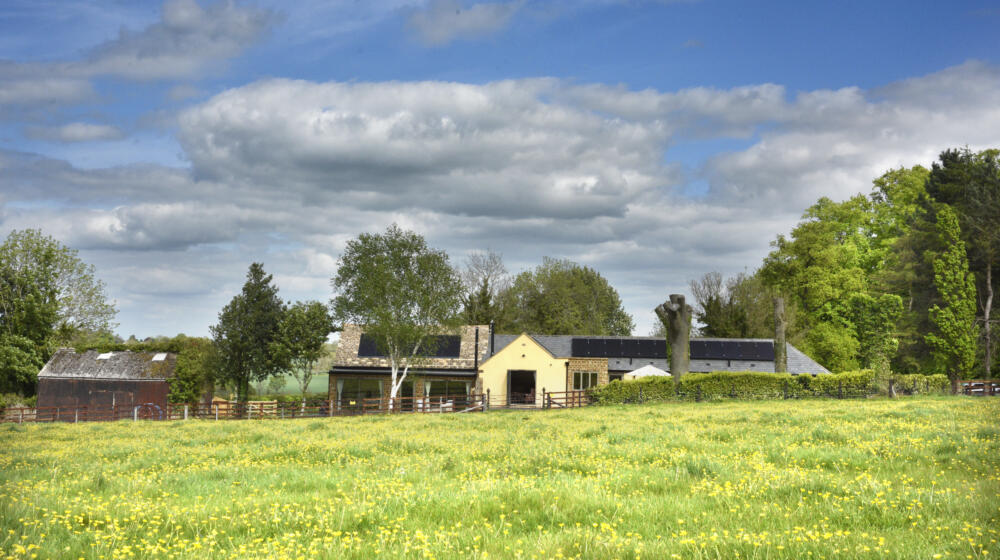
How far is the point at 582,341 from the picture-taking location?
6406 cm

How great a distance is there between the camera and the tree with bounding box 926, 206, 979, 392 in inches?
1905

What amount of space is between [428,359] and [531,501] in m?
45.2

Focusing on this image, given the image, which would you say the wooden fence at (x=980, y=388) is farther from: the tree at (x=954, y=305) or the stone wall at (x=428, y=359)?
the stone wall at (x=428, y=359)

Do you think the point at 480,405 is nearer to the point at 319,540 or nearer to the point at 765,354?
the point at 765,354

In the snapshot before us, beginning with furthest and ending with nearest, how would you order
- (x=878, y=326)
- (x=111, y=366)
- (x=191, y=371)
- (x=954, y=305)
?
(x=878, y=326) → (x=111, y=366) → (x=191, y=371) → (x=954, y=305)

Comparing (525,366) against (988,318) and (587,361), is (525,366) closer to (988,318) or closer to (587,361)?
(587,361)

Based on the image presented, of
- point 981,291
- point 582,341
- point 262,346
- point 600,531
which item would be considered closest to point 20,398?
point 262,346

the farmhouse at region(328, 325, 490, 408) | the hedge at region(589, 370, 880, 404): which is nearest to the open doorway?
the farmhouse at region(328, 325, 490, 408)

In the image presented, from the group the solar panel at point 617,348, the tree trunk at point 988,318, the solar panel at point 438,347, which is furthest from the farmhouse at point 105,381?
the tree trunk at point 988,318

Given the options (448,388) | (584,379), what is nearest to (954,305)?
(584,379)

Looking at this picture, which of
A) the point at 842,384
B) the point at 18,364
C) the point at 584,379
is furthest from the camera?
the point at 584,379

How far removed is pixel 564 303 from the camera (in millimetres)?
87062

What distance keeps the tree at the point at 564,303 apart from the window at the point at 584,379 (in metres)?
27.4

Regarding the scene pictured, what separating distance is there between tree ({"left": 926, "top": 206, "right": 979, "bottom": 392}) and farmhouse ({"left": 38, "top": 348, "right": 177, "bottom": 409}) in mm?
57708
